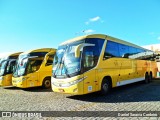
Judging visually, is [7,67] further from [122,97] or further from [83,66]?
[122,97]

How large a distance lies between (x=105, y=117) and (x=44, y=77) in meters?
9.24

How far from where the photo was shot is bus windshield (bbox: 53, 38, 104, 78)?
946 centimetres

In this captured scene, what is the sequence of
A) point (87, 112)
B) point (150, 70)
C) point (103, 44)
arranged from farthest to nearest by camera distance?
point (150, 70) → point (103, 44) → point (87, 112)

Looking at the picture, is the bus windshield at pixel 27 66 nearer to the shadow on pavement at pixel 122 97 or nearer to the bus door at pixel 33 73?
the bus door at pixel 33 73

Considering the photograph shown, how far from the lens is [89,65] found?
32.3 ft

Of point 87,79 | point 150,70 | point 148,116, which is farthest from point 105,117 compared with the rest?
point 150,70

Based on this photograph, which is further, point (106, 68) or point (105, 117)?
point (106, 68)

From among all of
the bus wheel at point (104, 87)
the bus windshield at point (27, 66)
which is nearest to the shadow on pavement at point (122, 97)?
the bus wheel at point (104, 87)

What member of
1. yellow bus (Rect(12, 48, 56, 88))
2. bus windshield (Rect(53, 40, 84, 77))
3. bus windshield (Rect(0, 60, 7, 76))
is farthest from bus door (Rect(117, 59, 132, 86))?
bus windshield (Rect(0, 60, 7, 76))

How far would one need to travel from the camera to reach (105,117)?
660 centimetres

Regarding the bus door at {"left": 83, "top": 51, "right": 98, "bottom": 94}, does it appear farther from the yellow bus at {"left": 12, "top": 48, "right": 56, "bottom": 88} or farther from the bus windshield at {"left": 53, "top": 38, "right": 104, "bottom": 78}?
the yellow bus at {"left": 12, "top": 48, "right": 56, "bottom": 88}

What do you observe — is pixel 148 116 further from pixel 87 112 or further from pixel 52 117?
pixel 52 117

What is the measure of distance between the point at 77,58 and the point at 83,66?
485 mm

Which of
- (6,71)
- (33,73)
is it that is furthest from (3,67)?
(33,73)
